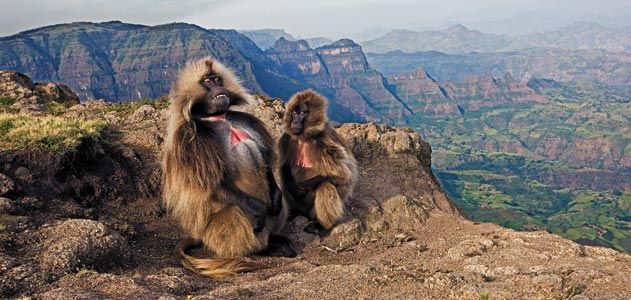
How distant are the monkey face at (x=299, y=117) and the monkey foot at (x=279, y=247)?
1.92 m

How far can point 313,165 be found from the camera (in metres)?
8.72

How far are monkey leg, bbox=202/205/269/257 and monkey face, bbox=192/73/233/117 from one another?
1340 millimetres

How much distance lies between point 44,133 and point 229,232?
4.01 meters

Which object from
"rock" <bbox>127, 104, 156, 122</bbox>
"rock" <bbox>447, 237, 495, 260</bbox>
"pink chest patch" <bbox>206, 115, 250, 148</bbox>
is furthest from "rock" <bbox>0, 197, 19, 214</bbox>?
"rock" <bbox>447, 237, 495, 260</bbox>

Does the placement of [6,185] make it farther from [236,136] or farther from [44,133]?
[236,136]

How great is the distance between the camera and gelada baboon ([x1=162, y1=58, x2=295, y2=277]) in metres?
6.39

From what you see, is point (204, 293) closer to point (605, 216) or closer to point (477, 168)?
point (605, 216)

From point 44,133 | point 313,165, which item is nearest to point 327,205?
point 313,165

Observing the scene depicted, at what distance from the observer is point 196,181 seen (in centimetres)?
640

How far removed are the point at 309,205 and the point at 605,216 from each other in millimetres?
129397

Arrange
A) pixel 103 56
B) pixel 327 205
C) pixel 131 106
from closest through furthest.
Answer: pixel 327 205 < pixel 131 106 < pixel 103 56

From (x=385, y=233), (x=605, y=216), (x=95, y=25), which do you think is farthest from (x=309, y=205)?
(x=95, y=25)

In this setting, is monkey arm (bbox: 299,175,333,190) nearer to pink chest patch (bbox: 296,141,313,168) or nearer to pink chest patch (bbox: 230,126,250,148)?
pink chest patch (bbox: 296,141,313,168)

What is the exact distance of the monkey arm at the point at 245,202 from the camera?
6.69 m
